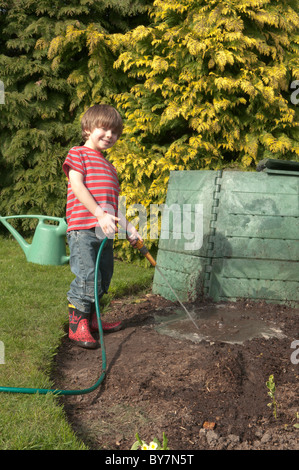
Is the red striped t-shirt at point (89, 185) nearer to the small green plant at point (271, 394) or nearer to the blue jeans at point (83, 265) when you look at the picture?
the blue jeans at point (83, 265)

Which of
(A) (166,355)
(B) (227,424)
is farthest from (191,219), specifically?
(B) (227,424)

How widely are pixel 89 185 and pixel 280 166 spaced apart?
5.84 ft

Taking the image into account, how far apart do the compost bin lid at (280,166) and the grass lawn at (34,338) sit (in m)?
1.68

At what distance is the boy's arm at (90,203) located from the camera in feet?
8.05

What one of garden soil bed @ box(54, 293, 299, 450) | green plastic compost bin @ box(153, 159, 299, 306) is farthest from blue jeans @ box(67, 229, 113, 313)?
green plastic compost bin @ box(153, 159, 299, 306)

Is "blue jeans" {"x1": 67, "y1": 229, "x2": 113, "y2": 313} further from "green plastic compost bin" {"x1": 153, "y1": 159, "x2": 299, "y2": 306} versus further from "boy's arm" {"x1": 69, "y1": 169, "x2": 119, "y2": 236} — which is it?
"green plastic compost bin" {"x1": 153, "y1": 159, "x2": 299, "y2": 306}

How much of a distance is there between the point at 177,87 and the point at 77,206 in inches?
112

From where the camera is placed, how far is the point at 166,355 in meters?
2.45

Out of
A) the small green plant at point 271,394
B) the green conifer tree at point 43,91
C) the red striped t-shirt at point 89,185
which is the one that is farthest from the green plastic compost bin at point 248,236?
the green conifer tree at point 43,91

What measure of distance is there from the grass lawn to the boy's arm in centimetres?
80

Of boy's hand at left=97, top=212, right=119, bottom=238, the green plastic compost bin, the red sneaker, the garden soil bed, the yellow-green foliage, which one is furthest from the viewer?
→ the yellow-green foliage

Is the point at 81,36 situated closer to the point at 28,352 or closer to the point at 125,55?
the point at 125,55

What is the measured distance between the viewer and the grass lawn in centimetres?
174

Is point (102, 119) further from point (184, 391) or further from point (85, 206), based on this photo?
point (184, 391)
